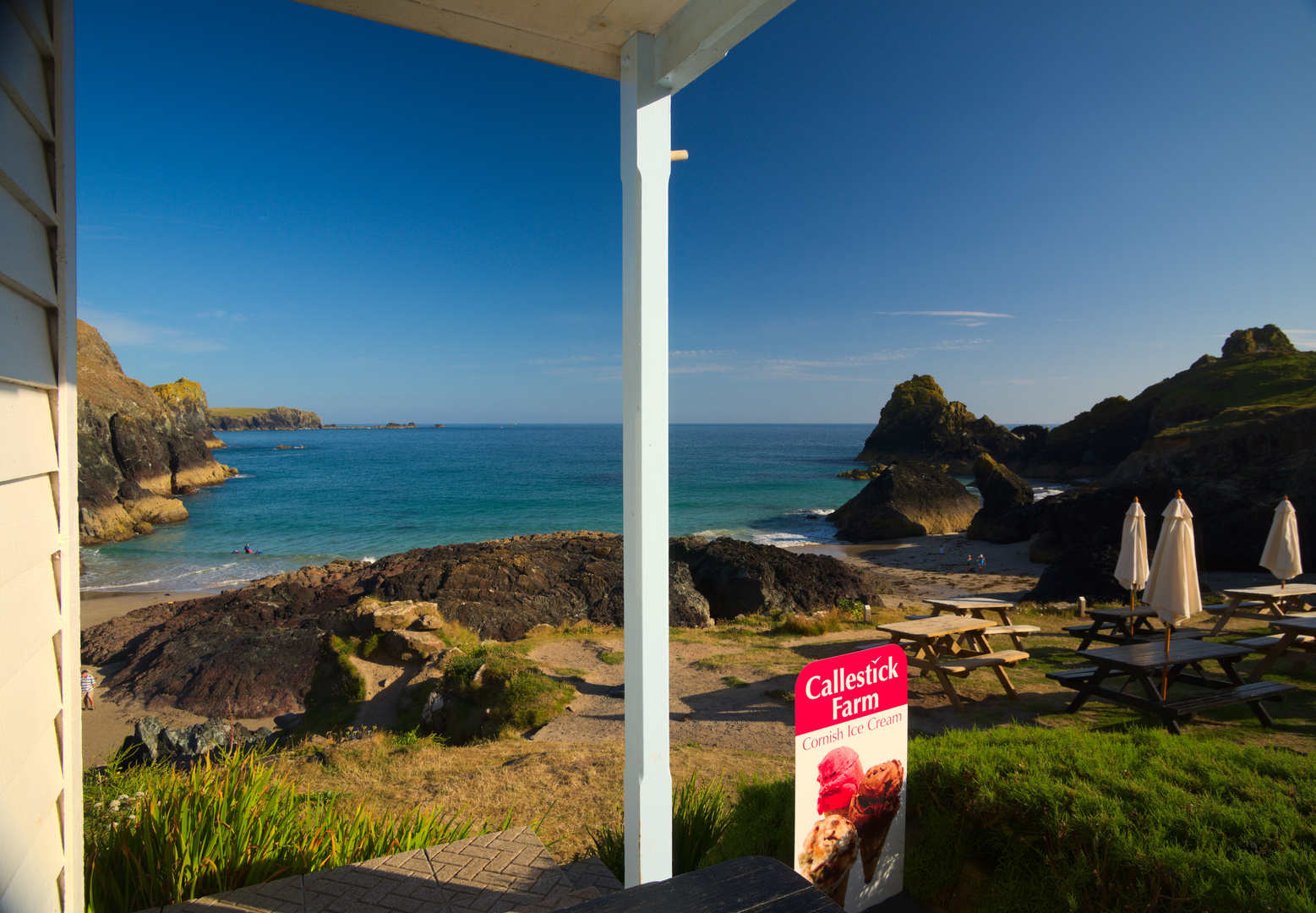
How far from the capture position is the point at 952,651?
7.11 m

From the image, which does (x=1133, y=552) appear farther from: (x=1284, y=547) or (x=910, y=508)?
(x=910, y=508)

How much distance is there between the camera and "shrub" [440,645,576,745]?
6.75 m

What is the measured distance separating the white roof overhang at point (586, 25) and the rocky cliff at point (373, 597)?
→ 32.4ft

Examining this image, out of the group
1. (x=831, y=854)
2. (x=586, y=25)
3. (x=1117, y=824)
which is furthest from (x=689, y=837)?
(x=586, y=25)

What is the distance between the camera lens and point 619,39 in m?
1.90

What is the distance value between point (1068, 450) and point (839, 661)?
5288 cm

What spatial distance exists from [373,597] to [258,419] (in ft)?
475

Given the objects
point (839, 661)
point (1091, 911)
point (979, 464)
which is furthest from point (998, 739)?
point (979, 464)

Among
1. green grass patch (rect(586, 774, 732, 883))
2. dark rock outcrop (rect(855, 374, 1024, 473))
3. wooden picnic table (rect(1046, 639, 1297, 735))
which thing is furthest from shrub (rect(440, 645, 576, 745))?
dark rock outcrop (rect(855, 374, 1024, 473))

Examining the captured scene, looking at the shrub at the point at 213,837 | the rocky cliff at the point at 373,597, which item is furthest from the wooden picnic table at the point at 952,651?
the rocky cliff at the point at 373,597

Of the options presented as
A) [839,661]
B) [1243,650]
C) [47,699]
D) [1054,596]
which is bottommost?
[1054,596]

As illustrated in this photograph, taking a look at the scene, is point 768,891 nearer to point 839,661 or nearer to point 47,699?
point 839,661


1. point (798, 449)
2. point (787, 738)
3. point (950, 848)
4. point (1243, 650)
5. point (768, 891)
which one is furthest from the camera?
point (798, 449)

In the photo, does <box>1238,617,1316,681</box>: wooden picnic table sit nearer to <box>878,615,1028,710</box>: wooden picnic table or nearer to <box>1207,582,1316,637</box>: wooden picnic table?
<box>1207,582,1316,637</box>: wooden picnic table
